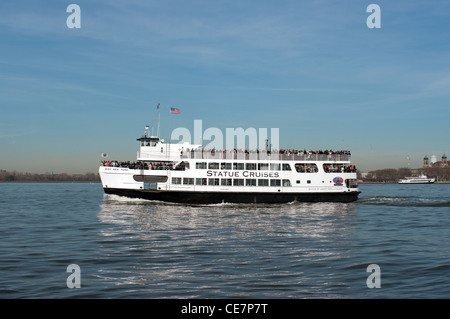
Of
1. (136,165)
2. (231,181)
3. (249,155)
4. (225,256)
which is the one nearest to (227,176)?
(231,181)

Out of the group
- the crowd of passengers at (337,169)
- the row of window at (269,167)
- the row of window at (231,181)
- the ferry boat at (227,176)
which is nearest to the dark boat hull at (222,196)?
the ferry boat at (227,176)

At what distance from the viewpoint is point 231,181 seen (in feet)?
180

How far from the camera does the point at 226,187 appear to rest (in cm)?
5444

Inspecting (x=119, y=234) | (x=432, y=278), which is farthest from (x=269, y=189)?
(x=432, y=278)

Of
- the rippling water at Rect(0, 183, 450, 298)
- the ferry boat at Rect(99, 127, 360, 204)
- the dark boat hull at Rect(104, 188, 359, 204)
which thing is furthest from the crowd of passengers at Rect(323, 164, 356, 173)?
the rippling water at Rect(0, 183, 450, 298)

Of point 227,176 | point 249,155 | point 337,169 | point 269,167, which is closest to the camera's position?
point 227,176

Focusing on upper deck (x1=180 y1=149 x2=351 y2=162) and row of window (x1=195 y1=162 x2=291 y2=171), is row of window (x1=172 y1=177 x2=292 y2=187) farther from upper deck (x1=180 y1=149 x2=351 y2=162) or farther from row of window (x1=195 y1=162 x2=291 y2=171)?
upper deck (x1=180 y1=149 x2=351 y2=162)

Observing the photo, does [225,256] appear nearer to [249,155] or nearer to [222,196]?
[222,196]

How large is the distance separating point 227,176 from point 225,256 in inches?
1321

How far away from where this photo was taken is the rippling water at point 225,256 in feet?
50.6

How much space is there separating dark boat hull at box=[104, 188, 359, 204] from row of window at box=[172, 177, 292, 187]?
1433mm

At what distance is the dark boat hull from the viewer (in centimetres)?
5328

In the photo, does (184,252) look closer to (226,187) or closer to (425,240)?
(425,240)
